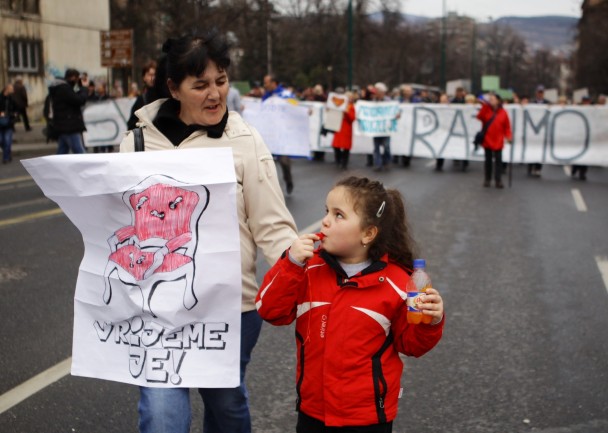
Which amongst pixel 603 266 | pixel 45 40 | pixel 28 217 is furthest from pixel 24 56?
pixel 603 266

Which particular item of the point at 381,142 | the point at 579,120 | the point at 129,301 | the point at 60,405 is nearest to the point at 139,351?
the point at 129,301

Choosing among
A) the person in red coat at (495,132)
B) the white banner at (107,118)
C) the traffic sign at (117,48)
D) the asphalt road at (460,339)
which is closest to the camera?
the asphalt road at (460,339)

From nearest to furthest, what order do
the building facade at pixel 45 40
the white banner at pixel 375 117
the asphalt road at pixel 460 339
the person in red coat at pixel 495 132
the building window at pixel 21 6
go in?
the asphalt road at pixel 460 339 → the person in red coat at pixel 495 132 → the white banner at pixel 375 117 → the building window at pixel 21 6 → the building facade at pixel 45 40

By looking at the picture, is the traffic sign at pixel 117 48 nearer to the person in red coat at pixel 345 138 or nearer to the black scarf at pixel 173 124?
the person in red coat at pixel 345 138

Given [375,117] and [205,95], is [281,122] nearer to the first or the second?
[375,117]

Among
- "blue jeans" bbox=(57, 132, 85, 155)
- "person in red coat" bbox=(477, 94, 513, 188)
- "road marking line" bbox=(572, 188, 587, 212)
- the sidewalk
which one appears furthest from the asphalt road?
the sidewalk

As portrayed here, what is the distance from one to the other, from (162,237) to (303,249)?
0.46 m

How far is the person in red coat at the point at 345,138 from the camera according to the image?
20.1 m

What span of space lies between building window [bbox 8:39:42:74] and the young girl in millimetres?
33223

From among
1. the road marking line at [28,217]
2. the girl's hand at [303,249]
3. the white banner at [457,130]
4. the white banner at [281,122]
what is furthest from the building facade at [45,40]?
the girl's hand at [303,249]

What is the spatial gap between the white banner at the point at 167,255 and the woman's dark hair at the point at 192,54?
0.32 m

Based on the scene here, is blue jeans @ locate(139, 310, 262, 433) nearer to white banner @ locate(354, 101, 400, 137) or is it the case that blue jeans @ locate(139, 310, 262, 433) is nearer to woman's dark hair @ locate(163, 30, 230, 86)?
woman's dark hair @ locate(163, 30, 230, 86)

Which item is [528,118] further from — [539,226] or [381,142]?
[539,226]

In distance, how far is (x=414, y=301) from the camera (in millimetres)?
2492
